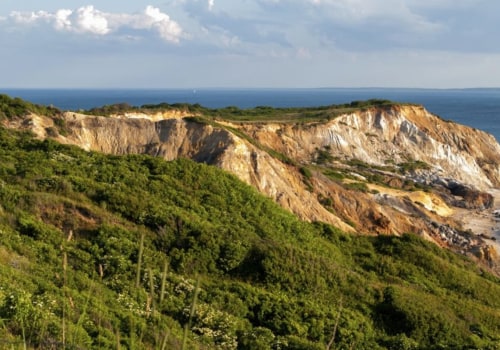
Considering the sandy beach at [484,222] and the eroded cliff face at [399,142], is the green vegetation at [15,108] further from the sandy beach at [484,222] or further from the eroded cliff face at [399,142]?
the sandy beach at [484,222]

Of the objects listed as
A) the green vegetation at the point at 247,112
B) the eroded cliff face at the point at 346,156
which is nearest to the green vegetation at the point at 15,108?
the eroded cliff face at the point at 346,156

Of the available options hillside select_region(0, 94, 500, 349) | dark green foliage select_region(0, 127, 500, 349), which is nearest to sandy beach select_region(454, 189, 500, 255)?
hillside select_region(0, 94, 500, 349)

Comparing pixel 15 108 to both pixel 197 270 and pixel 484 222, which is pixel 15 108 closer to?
pixel 197 270

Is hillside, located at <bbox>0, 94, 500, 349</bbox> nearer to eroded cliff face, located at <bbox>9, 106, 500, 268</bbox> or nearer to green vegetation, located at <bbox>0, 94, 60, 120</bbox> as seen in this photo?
green vegetation, located at <bbox>0, 94, 60, 120</bbox>

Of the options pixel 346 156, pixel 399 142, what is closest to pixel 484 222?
pixel 346 156

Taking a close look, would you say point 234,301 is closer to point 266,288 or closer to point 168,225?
point 266,288

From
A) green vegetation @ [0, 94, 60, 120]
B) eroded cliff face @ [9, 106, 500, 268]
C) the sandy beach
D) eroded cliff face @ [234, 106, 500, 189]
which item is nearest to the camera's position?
green vegetation @ [0, 94, 60, 120]

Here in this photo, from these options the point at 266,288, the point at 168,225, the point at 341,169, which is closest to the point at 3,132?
the point at 168,225
